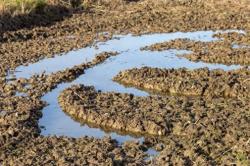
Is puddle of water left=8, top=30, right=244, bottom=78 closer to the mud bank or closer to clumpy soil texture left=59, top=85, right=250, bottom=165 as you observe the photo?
the mud bank

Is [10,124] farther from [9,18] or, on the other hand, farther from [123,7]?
[123,7]

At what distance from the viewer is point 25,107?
10.3 meters

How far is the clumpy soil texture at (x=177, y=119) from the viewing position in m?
8.16

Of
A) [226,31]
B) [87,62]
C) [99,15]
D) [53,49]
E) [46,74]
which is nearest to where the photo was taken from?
[46,74]

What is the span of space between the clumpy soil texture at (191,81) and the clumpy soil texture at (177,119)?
395 millimetres

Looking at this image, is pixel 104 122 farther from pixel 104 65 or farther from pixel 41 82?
pixel 104 65

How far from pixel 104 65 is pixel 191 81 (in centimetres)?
283

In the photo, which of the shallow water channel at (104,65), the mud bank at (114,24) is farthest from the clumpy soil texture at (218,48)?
the mud bank at (114,24)

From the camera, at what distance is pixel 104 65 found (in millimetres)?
13305

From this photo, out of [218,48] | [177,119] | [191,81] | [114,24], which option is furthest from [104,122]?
[114,24]

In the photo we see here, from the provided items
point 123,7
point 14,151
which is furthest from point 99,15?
point 14,151

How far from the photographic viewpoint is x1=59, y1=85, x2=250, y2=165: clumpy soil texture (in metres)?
8.16

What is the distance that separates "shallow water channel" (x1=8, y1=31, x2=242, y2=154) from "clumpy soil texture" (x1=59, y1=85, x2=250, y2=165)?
26 centimetres

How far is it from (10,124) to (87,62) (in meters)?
4.23
